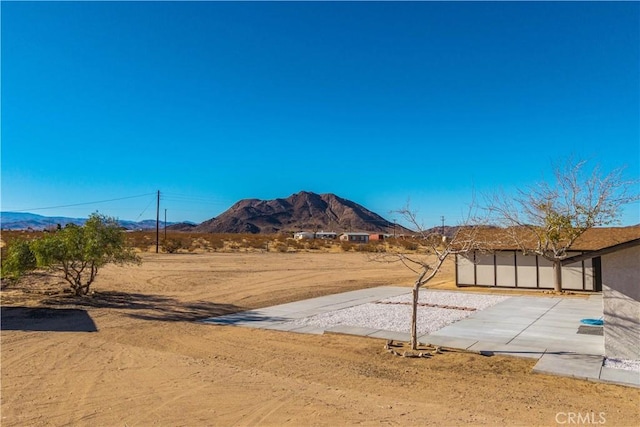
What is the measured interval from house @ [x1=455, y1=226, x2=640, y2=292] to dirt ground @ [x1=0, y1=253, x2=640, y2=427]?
12.5m

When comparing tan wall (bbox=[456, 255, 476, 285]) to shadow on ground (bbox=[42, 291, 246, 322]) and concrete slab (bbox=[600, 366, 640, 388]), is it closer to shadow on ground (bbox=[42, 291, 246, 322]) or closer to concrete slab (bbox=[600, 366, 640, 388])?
shadow on ground (bbox=[42, 291, 246, 322])

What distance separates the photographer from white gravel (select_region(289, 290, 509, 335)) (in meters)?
13.1

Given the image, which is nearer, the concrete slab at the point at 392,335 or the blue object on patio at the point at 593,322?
the concrete slab at the point at 392,335

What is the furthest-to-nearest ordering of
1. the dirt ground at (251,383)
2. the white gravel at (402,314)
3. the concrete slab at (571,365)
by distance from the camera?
the white gravel at (402,314)
the concrete slab at (571,365)
the dirt ground at (251,383)

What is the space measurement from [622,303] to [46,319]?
588 inches

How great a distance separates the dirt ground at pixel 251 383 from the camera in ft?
21.0

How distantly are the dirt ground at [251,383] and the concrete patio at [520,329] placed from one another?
20.5 inches

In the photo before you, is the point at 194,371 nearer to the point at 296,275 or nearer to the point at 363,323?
the point at 363,323

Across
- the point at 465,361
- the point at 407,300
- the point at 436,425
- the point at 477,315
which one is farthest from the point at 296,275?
the point at 436,425

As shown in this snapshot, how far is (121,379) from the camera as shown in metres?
8.11

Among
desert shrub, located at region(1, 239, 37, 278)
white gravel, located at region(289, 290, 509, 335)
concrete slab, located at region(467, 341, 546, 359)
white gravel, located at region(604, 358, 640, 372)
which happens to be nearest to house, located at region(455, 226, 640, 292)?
white gravel, located at region(289, 290, 509, 335)

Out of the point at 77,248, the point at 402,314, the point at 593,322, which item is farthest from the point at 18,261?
the point at 593,322

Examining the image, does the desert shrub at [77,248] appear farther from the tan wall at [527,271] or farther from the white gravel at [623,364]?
the tan wall at [527,271]

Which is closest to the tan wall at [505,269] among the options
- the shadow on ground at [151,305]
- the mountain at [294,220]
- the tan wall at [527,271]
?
the tan wall at [527,271]
